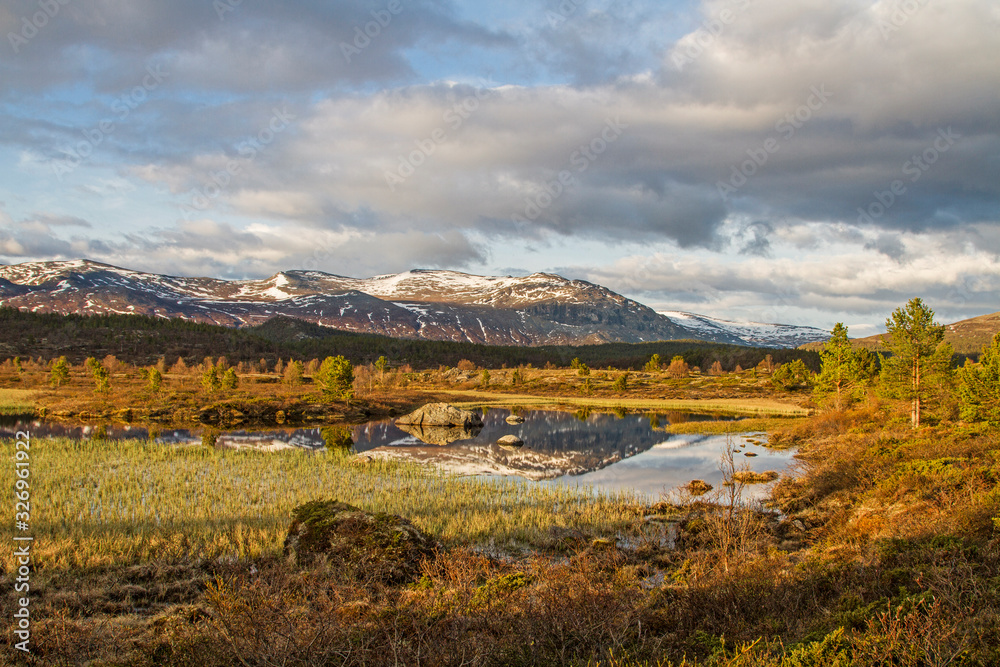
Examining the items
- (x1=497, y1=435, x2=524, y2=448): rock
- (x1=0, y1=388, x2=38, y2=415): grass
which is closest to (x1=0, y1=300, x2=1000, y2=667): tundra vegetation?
(x1=497, y1=435, x2=524, y2=448): rock

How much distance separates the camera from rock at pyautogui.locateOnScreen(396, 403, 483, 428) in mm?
53156

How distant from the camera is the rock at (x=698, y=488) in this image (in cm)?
2331

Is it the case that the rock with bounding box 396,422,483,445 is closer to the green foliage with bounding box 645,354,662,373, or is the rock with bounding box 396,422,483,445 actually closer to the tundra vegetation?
the tundra vegetation

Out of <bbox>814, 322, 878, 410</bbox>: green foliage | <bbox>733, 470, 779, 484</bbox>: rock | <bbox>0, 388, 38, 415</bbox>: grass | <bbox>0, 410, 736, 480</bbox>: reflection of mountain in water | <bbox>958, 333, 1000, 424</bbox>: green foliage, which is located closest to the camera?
<bbox>958, 333, 1000, 424</bbox>: green foliage

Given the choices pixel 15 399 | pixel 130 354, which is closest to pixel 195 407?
pixel 15 399

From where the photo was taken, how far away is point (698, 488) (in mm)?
23969

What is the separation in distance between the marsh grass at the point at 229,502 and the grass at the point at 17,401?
31706mm

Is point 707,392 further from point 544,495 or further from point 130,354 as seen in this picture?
point 130,354

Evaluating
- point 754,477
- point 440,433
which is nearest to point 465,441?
point 440,433

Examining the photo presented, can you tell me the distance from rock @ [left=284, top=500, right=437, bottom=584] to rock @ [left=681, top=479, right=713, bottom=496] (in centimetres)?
1495

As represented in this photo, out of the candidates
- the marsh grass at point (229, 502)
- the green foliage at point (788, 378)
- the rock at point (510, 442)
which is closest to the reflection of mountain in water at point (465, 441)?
the rock at point (510, 442)

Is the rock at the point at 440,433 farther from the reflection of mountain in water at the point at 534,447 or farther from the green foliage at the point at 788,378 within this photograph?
the green foliage at the point at 788,378

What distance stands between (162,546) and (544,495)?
44.5ft

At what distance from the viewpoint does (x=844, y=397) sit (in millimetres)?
49188
